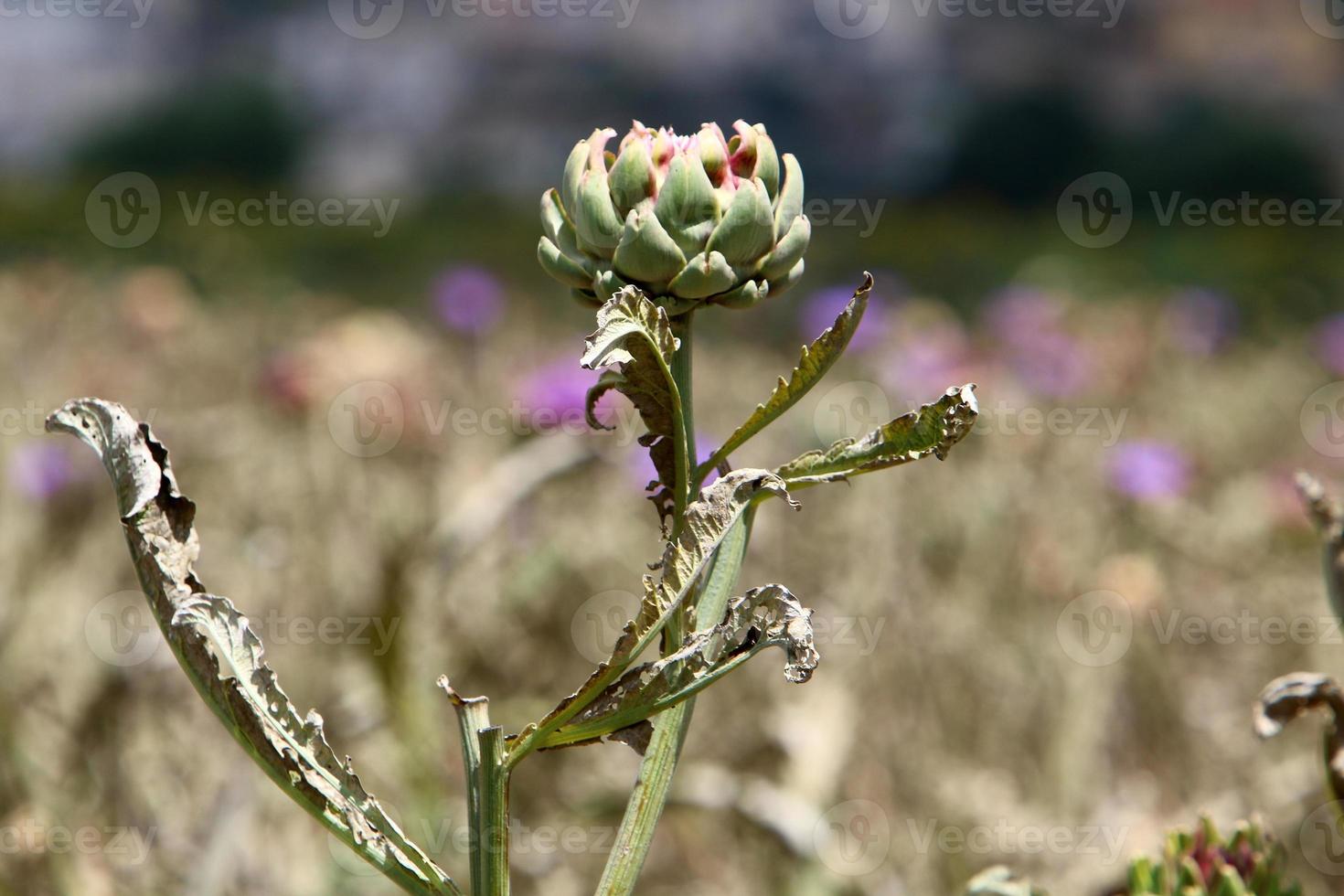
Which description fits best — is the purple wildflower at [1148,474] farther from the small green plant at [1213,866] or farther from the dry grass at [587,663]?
the small green plant at [1213,866]

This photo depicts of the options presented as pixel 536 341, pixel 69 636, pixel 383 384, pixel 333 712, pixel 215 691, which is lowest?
pixel 215 691

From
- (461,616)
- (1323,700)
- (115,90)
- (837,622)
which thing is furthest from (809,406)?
(115,90)

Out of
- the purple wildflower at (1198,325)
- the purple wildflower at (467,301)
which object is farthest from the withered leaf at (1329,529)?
the purple wildflower at (1198,325)

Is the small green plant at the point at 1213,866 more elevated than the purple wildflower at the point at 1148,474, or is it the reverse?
the purple wildflower at the point at 1148,474

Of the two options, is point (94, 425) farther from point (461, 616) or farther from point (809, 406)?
point (809, 406)

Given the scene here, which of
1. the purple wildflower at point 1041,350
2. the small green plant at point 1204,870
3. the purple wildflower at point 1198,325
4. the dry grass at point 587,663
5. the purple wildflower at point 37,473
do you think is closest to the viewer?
the small green plant at point 1204,870

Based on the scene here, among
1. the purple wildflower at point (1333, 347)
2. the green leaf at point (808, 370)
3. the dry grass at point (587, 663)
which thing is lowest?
the green leaf at point (808, 370)
